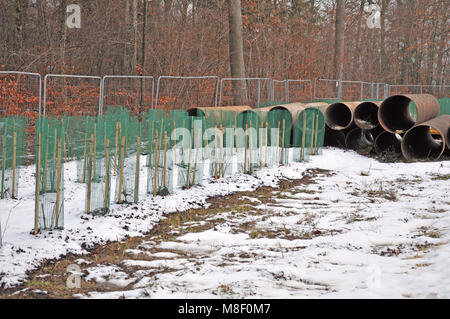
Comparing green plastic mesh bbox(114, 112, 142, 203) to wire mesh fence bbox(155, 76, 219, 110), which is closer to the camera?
green plastic mesh bbox(114, 112, 142, 203)

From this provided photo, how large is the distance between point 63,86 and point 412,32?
998 inches

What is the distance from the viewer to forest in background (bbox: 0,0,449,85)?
51.4ft

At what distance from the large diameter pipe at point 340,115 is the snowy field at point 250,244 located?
450cm

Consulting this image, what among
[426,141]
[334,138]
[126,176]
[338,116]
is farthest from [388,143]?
[126,176]

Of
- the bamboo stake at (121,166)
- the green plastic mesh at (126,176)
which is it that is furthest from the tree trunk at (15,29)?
the bamboo stake at (121,166)

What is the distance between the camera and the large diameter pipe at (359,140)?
13.2m

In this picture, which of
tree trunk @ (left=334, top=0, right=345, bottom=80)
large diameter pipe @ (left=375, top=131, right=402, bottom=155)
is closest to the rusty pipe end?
large diameter pipe @ (left=375, top=131, right=402, bottom=155)

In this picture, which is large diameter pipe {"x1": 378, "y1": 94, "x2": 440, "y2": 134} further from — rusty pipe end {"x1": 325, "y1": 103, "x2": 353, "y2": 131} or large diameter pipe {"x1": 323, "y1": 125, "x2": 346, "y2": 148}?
large diameter pipe {"x1": 323, "y1": 125, "x2": 346, "y2": 148}

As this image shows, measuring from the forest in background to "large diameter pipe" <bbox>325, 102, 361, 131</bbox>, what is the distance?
4789mm

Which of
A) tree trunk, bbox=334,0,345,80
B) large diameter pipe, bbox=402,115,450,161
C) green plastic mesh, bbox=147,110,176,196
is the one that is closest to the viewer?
green plastic mesh, bbox=147,110,176,196

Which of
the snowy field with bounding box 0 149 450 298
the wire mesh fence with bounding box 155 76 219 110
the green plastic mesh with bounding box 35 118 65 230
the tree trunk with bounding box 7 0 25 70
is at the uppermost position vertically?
the tree trunk with bounding box 7 0 25 70

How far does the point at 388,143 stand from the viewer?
12.8 meters

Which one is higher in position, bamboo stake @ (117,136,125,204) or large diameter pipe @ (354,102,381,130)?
large diameter pipe @ (354,102,381,130)

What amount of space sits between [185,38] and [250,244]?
13667mm
